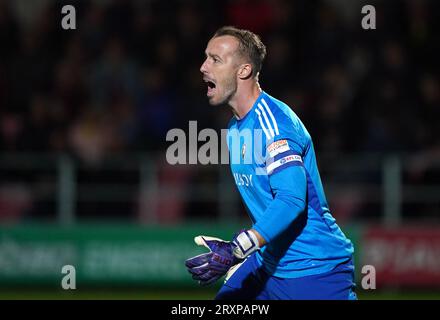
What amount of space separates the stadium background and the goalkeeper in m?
6.94

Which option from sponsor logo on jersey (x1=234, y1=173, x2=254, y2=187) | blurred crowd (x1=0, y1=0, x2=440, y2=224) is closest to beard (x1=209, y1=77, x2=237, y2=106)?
sponsor logo on jersey (x1=234, y1=173, x2=254, y2=187)

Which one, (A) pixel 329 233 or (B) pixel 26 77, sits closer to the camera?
(A) pixel 329 233

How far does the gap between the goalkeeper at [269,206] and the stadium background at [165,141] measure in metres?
6.94

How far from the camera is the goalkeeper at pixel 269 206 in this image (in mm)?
6234

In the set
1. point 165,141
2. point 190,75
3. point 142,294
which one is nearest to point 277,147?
point 142,294

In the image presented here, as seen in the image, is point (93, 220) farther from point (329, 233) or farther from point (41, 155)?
point (329, 233)

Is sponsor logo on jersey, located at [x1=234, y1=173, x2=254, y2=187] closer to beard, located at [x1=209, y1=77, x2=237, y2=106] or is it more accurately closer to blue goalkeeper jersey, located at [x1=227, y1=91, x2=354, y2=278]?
blue goalkeeper jersey, located at [x1=227, y1=91, x2=354, y2=278]

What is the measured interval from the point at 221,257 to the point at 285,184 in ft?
1.92

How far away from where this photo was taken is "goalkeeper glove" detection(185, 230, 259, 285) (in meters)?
6.19

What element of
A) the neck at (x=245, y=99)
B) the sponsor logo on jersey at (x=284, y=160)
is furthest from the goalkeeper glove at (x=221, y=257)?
the neck at (x=245, y=99)

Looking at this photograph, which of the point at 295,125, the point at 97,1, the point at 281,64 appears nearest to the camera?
the point at 295,125

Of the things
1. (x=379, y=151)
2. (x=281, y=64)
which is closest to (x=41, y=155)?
(x=281, y=64)
